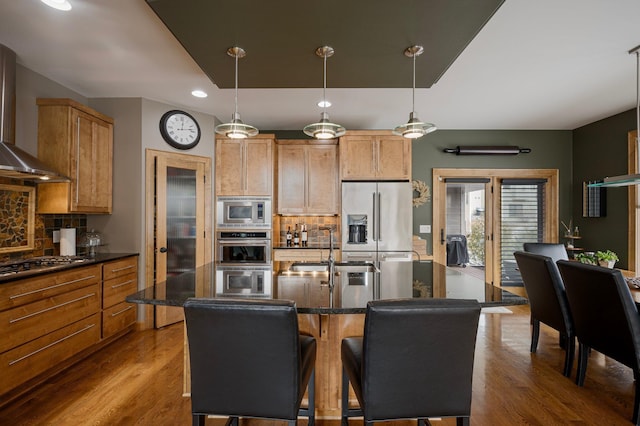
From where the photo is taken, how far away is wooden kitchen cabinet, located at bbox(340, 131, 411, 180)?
4.48 m

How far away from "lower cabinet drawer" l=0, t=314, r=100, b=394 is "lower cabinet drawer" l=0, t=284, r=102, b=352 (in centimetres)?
5

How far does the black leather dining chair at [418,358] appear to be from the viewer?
124 cm

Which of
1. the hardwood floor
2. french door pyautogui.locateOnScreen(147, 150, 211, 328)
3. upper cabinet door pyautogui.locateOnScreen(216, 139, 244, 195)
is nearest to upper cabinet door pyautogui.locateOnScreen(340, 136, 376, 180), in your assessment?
upper cabinet door pyautogui.locateOnScreen(216, 139, 244, 195)

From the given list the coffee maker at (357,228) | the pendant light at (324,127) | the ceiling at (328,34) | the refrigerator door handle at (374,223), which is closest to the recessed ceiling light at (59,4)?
the ceiling at (328,34)

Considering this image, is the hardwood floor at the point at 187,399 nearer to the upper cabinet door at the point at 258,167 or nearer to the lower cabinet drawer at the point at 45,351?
the lower cabinet drawer at the point at 45,351

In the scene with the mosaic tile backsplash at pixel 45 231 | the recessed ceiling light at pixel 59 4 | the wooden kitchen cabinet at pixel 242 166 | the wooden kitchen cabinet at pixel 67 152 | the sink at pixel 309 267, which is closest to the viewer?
the recessed ceiling light at pixel 59 4

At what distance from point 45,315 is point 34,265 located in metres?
0.46

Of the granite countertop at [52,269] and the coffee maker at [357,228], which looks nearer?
the granite countertop at [52,269]

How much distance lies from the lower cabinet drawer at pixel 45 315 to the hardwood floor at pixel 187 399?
1.50 ft

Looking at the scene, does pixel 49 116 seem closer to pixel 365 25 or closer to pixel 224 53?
pixel 224 53

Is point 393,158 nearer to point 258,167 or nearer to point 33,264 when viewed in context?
point 258,167

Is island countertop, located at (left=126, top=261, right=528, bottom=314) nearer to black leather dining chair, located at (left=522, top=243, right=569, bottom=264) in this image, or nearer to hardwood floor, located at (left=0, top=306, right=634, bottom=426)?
hardwood floor, located at (left=0, top=306, right=634, bottom=426)

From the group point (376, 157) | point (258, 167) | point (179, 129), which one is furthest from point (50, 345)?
point (376, 157)

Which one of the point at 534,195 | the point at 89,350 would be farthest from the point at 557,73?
the point at 89,350
